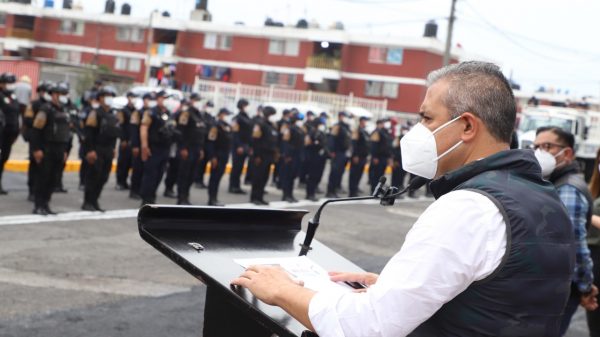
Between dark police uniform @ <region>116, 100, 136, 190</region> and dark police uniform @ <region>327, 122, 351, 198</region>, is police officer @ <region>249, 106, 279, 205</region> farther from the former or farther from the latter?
dark police uniform @ <region>327, 122, 351, 198</region>

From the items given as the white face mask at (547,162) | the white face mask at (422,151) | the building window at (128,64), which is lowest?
the white face mask at (547,162)

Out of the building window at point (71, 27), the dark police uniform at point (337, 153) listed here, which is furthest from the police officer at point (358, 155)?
the building window at point (71, 27)

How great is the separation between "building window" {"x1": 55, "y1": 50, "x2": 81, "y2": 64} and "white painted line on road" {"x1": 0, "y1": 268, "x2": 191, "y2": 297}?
51.9 m

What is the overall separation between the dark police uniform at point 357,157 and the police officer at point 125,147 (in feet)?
17.0

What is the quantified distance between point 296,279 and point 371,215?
1076 cm

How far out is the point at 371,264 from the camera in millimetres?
8172

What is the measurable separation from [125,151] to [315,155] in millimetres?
4102

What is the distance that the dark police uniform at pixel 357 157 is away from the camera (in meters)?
15.8

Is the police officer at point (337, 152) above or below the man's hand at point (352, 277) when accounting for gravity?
below

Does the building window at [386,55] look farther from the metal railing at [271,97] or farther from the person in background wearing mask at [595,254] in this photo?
the person in background wearing mask at [595,254]

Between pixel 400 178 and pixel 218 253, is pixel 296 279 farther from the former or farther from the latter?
pixel 400 178

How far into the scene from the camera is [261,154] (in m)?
12.8

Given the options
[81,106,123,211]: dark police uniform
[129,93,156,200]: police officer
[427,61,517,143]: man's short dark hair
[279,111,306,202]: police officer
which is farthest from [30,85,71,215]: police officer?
[427,61,517,143]: man's short dark hair

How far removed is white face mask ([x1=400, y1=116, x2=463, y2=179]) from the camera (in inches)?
78.0
